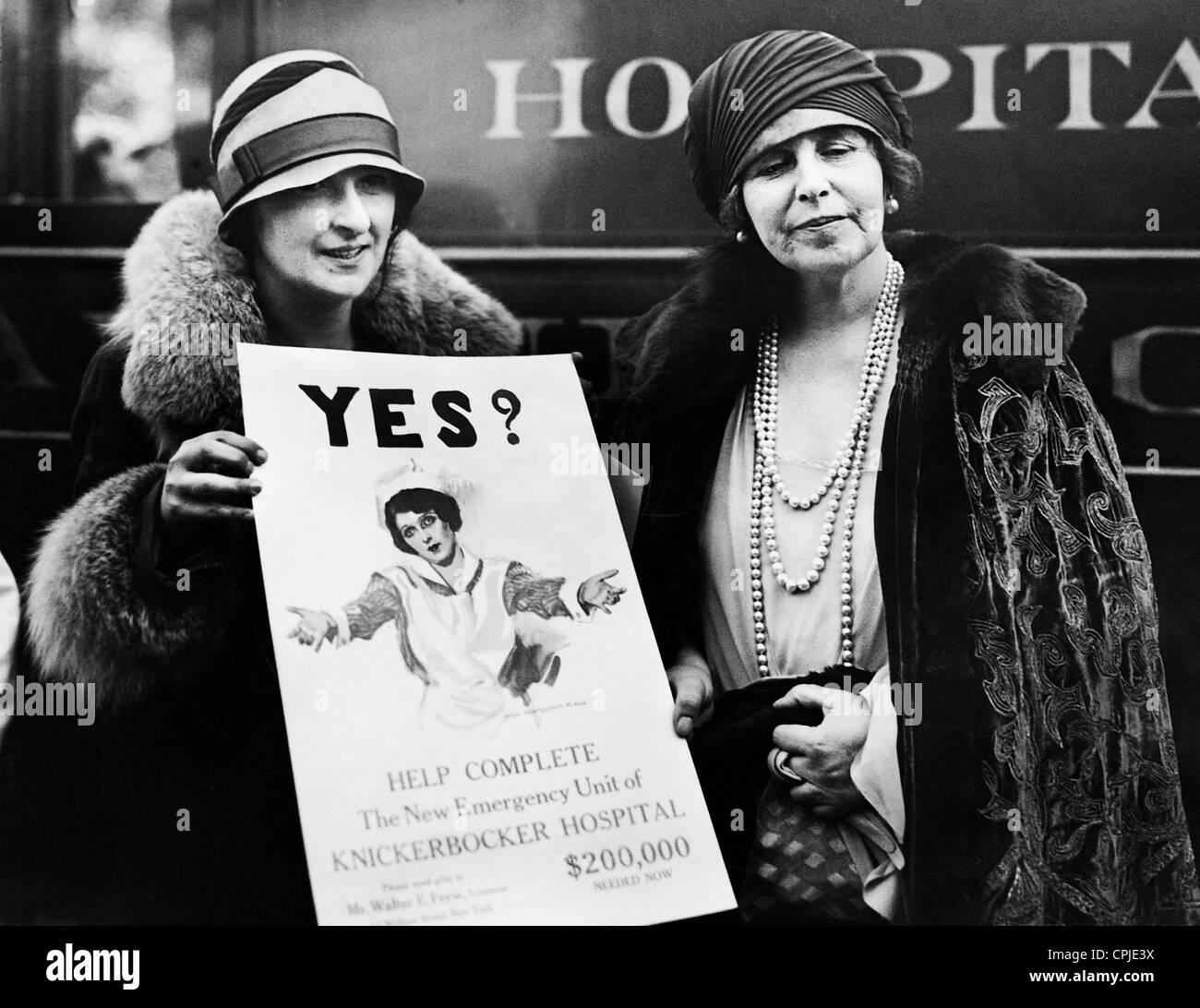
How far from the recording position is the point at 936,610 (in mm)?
1919

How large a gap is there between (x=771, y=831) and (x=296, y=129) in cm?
125

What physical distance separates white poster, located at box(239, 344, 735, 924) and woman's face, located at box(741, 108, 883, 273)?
0.44 metres

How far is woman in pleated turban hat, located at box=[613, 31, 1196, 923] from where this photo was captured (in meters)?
1.93

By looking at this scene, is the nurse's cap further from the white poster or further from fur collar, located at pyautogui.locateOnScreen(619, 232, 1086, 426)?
fur collar, located at pyautogui.locateOnScreen(619, 232, 1086, 426)

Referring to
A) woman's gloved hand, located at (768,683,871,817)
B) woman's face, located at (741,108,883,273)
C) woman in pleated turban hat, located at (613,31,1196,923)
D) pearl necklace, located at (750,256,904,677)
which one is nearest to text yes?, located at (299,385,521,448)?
woman in pleated turban hat, located at (613,31,1196,923)

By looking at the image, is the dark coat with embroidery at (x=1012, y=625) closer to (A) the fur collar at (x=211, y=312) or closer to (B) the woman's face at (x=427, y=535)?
(B) the woman's face at (x=427, y=535)

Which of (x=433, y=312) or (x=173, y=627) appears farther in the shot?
(x=433, y=312)

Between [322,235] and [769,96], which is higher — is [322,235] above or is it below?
below

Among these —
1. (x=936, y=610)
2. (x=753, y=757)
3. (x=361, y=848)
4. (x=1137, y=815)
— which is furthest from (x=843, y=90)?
(x=361, y=848)

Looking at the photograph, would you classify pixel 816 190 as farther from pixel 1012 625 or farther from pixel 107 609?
pixel 107 609

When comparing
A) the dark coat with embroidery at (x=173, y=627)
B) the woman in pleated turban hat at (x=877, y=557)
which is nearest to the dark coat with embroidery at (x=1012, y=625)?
the woman in pleated turban hat at (x=877, y=557)

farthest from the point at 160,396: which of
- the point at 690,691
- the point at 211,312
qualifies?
the point at 690,691

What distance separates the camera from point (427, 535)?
76.0 inches
